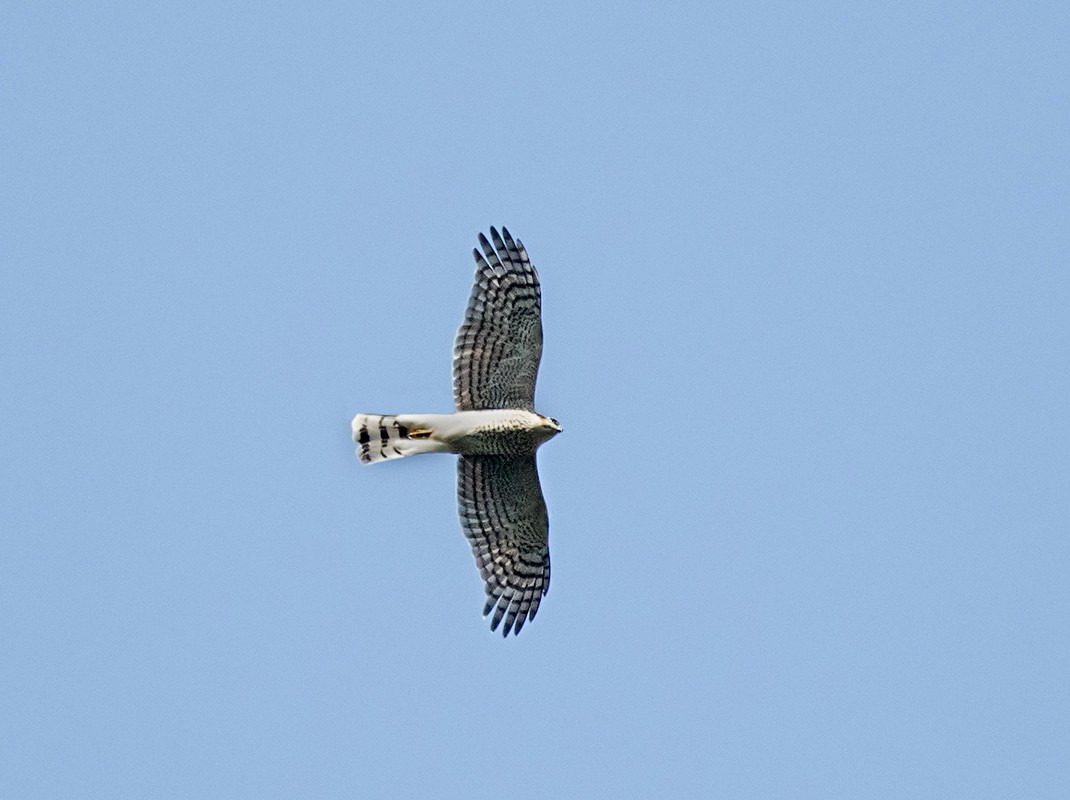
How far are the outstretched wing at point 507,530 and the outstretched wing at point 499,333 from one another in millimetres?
756

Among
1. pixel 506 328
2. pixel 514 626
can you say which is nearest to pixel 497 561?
pixel 514 626

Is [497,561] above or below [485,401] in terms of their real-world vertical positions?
below

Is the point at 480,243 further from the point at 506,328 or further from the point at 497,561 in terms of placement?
the point at 497,561

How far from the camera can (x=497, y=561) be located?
22.2 meters

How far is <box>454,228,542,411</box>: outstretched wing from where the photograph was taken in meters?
21.1

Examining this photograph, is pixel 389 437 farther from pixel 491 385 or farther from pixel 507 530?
pixel 507 530

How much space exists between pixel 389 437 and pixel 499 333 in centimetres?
146

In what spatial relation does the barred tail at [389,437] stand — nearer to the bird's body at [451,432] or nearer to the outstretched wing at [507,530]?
the bird's body at [451,432]

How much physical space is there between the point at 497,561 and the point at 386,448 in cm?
182

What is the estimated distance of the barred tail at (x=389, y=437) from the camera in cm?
2114

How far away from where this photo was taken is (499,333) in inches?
831

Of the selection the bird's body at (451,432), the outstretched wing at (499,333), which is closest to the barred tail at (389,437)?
the bird's body at (451,432)

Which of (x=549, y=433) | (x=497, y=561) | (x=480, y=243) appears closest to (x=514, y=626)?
(x=497, y=561)

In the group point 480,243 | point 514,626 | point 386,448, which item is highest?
point 480,243
